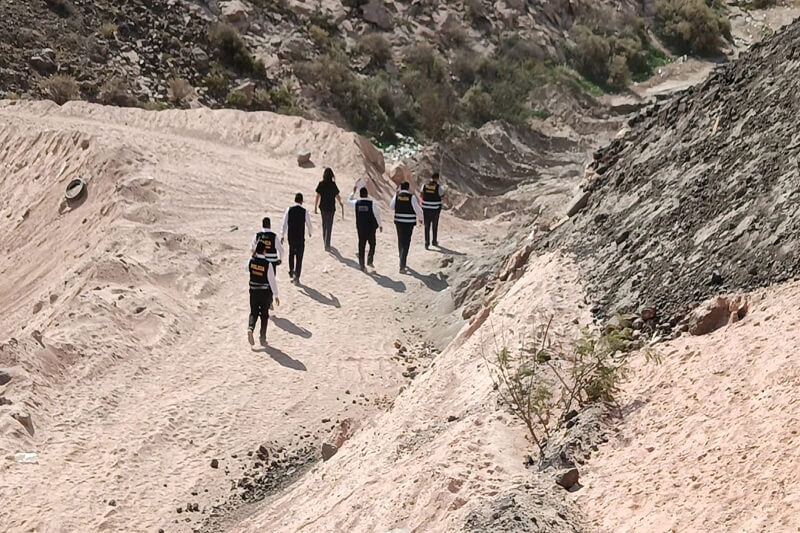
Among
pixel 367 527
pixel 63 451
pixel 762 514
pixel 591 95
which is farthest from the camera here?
pixel 591 95

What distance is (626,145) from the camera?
34.0ft

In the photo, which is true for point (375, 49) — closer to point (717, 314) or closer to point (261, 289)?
point (261, 289)

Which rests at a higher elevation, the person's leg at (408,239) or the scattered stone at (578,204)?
the person's leg at (408,239)

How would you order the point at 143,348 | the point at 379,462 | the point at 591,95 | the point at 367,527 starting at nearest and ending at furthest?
1. the point at 367,527
2. the point at 379,462
3. the point at 143,348
4. the point at 591,95

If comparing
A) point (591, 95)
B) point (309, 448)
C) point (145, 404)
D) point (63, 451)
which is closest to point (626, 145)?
point (309, 448)

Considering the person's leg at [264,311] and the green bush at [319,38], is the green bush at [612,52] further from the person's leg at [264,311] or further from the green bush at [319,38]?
the person's leg at [264,311]

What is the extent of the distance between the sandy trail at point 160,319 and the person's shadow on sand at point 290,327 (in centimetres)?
3

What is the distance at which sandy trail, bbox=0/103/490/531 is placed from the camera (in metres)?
9.31

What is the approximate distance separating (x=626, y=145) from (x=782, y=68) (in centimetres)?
206

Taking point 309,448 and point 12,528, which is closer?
point 12,528

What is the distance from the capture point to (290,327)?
1287 centimetres

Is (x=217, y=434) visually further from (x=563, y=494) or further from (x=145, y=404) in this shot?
(x=563, y=494)

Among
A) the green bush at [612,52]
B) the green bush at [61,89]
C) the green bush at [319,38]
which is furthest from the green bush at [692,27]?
the green bush at [61,89]

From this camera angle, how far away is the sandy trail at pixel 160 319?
9312mm
